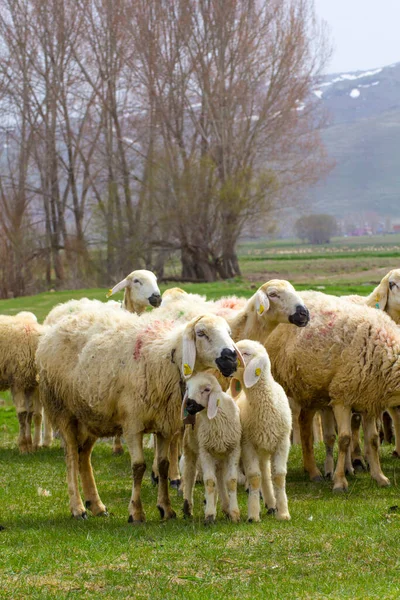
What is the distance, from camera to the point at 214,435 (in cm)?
773

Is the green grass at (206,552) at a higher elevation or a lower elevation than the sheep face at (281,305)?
lower

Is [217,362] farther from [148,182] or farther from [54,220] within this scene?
[54,220]

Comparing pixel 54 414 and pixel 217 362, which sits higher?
pixel 217 362

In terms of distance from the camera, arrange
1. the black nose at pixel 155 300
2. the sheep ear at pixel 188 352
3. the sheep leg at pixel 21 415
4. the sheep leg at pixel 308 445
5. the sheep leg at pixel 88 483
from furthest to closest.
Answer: the sheep leg at pixel 21 415 < the black nose at pixel 155 300 < the sheep leg at pixel 308 445 < the sheep leg at pixel 88 483 < the sheep ear at pixel 188 352

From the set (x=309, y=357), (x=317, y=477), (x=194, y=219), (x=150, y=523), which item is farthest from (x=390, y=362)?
(x=194, y=219)

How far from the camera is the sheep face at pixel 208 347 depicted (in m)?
7.58

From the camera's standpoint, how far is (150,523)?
7.88 meters

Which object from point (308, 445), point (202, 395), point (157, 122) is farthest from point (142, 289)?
point (157, 122)

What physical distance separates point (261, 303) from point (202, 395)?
2170mm

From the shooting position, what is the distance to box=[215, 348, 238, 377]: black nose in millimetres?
7535

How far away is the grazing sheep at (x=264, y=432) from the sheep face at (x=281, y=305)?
1.41 metres

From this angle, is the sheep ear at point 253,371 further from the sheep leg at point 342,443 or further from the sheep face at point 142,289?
the sheep face at point 142,289

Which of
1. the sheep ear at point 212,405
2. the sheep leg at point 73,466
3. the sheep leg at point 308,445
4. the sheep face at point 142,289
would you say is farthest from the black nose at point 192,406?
the sheep face at point 142,289

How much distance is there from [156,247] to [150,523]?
34.8 m
